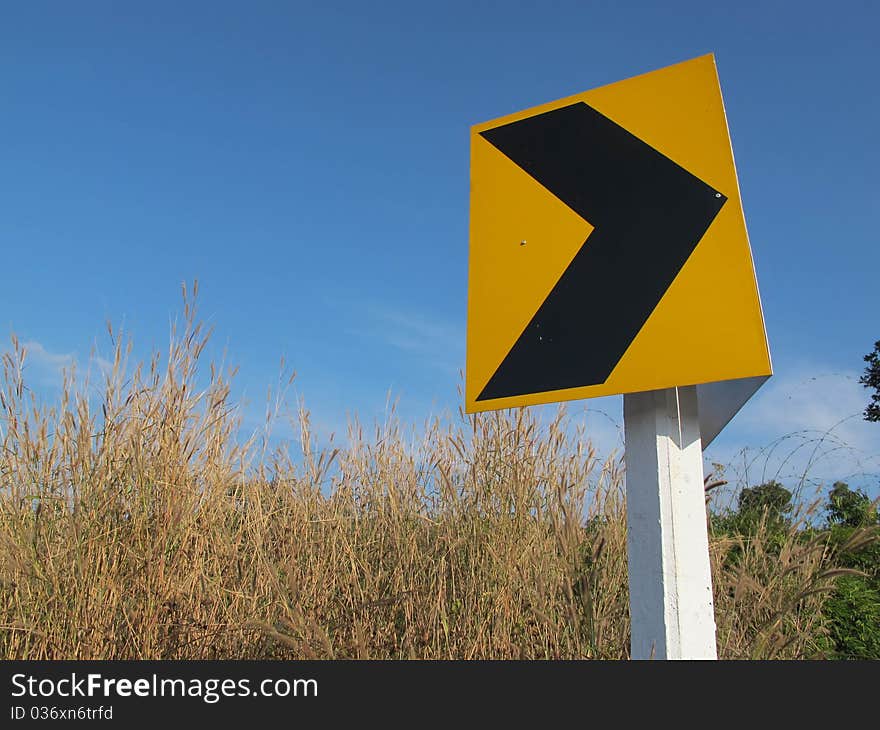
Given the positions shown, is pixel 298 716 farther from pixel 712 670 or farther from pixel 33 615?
pixel 33 615

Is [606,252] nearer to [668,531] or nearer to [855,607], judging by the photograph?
[668,531]

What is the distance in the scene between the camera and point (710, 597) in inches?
56.2

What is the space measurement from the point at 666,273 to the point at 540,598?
1.42 m

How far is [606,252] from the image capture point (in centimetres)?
163

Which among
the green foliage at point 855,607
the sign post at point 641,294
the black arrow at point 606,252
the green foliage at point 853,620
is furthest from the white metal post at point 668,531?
the green foliage at point 853,620

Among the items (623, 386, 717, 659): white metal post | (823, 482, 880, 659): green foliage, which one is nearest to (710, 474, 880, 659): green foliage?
(823, 482, 880, 659): green foliage

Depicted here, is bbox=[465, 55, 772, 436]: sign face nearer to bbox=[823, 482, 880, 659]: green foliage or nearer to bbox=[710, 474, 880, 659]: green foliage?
bbox=[710, 474, 880, 659]: green foliage

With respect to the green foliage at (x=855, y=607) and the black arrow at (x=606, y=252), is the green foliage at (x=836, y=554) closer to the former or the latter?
the green foliage at (x=855, y=607)

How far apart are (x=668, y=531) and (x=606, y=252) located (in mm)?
672

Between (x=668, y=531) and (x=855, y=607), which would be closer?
(x=668, y=531)

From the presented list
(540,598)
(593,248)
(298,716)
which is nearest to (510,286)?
(593,248)

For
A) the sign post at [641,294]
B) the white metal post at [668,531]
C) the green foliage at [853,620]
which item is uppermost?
the sign post at [641,294]

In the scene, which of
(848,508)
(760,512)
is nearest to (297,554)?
(760,512)

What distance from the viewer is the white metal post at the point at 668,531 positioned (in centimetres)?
140
